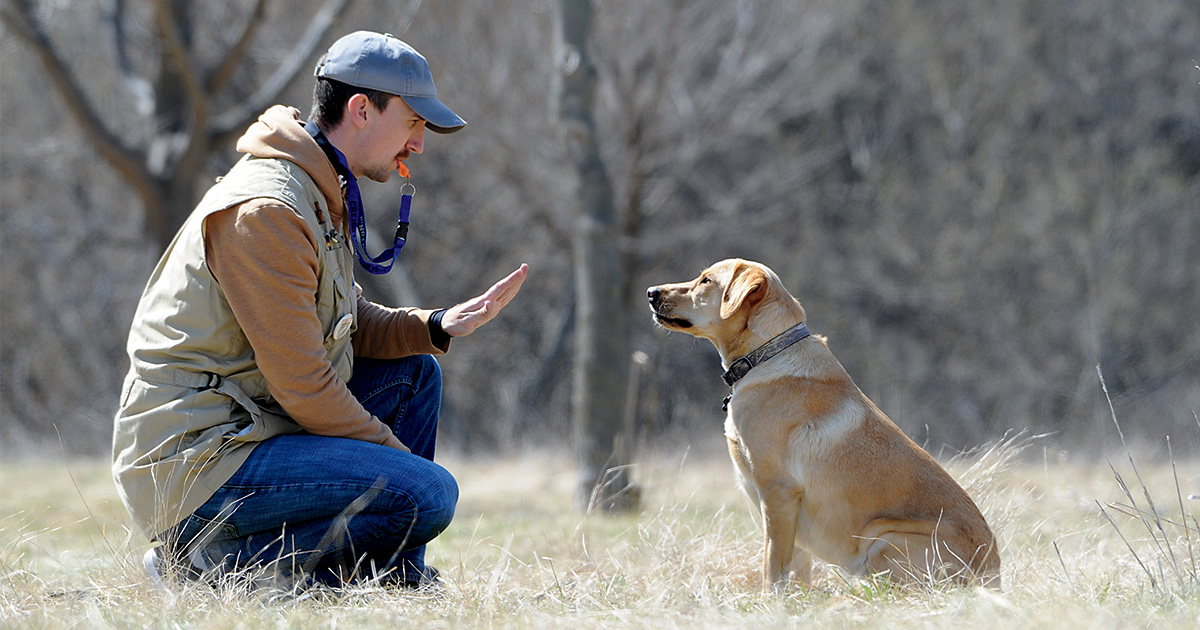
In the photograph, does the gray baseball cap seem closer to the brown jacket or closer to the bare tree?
the brown jacket

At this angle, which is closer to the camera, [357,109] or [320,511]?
[320,511]

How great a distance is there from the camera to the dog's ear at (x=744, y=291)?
342 centimetres

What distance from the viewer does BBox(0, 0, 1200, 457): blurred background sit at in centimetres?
1029

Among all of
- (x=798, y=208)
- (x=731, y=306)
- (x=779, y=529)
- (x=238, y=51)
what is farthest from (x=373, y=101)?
(x=798, y=208)

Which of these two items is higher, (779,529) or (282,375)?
(282,375)

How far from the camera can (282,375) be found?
2.72 m

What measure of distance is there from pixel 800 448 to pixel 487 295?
1.15 metres

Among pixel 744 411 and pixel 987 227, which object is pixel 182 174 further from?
pixel 987 227

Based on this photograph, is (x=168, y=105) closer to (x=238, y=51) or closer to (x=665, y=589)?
(x=238, y=51)

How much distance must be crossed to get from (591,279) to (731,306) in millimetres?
2670

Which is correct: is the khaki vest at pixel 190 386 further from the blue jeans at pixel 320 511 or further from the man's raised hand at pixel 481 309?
the man's raised hand at pixel 481 309

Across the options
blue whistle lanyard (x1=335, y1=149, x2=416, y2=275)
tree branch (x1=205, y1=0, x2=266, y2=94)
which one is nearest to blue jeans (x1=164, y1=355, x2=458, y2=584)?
blue whistle lanyard (x1=335, y1=149, x2=416, y2=275)

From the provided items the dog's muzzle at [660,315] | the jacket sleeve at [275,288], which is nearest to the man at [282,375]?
the jacket sleeve at [275,288]

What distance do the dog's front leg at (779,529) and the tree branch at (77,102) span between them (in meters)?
6.26
